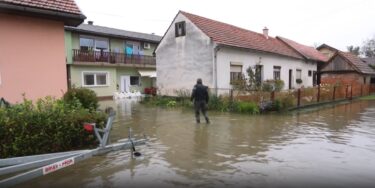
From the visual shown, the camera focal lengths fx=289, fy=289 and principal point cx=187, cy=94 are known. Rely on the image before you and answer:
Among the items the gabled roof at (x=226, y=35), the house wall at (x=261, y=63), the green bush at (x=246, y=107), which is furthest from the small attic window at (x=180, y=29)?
the green bush at (x=246, y=107)

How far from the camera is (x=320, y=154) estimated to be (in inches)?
263

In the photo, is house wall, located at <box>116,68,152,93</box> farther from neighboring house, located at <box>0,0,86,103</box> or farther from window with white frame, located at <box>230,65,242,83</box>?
neighboring house, located at <box>0,0,86,103</box>

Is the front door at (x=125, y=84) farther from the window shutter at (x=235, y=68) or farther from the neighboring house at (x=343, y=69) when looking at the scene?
the neighboring house at (x=343, y=69)

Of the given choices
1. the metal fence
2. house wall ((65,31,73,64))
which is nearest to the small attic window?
the metal fence

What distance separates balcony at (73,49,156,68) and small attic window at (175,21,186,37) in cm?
891

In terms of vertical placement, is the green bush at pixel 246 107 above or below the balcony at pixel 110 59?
below

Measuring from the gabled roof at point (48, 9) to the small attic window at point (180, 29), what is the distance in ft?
32.8

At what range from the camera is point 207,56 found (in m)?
17.6

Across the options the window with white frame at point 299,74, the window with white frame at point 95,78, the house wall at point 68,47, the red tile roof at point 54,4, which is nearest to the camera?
the red tile roof at point 54,4

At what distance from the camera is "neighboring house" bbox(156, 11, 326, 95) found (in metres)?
17.6

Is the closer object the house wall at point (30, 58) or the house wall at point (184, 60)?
the house wall at point (30, 58)

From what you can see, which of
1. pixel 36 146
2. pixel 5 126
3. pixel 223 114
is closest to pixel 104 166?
pixel 36 146

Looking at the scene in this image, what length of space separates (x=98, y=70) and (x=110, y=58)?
1.52 m

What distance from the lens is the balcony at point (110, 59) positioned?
23.7 m
